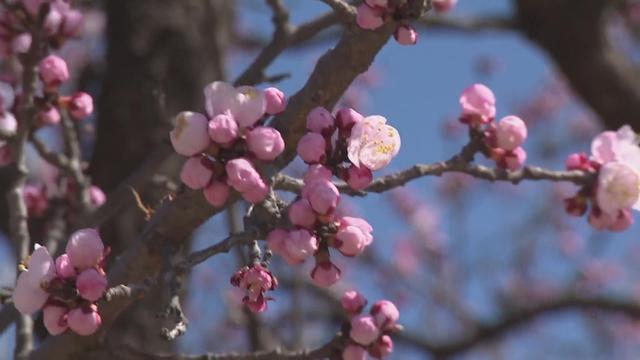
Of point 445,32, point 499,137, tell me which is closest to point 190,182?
point 499,137

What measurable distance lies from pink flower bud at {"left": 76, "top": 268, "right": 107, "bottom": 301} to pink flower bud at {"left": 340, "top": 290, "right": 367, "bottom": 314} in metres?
0.46

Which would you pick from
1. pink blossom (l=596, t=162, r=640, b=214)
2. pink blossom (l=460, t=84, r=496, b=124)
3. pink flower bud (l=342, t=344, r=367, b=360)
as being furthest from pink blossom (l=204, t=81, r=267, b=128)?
pink blossom (l=596, t=162, r=640, b=214)

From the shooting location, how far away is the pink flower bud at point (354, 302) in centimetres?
175

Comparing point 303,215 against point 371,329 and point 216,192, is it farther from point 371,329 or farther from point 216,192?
point 371,329

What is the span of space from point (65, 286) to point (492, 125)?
0.89 metres

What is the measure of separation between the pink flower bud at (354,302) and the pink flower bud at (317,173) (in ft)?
1.01

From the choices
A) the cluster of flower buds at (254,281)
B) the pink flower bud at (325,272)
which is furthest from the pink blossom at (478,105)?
the cluster of flower buds at (254,281)

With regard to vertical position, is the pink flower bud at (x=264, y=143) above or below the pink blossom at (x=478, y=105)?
above

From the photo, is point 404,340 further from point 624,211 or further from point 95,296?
point 95,296

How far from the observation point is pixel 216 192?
148 centimetres

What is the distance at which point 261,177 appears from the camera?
149 centimetres

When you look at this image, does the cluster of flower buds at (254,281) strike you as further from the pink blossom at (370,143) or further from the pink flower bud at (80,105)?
the pink flower bud at (80,105)

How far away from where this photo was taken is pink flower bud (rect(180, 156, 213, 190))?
1.47 meters

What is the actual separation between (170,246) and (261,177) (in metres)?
0.29
